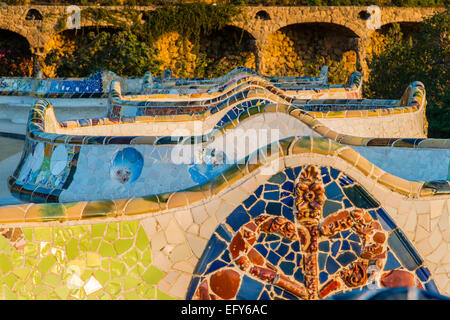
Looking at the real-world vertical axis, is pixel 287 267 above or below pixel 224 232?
below

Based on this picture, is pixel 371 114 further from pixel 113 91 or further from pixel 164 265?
pixel 164 265

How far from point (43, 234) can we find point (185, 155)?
207 centimetres

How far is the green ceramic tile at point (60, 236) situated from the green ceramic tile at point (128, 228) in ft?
0.69

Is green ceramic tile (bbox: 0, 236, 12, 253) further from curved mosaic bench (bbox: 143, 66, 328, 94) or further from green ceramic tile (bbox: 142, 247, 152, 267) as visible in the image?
curved mosaic bench (bbox: 143, 66, 328, 94)

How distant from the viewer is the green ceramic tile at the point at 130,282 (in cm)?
223

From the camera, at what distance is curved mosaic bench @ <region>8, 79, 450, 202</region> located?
153 inches

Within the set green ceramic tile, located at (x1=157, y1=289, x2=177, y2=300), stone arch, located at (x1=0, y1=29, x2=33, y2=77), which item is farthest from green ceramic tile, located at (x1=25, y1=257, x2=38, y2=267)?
stone arch, located at (x1=0, y1=29, x2=33, y2=77)

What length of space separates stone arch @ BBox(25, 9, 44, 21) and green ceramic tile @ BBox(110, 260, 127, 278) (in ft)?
58.7

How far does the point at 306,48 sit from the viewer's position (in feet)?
72.8

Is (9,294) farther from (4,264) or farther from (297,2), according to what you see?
(297,2)

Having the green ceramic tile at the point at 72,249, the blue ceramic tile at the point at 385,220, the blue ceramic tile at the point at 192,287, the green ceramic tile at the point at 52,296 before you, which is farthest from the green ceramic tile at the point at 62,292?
the blue ceramic tile at the point at 385,220

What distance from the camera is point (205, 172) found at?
4.21 m

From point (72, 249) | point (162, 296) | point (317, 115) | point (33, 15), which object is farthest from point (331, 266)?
point (33, 15)
